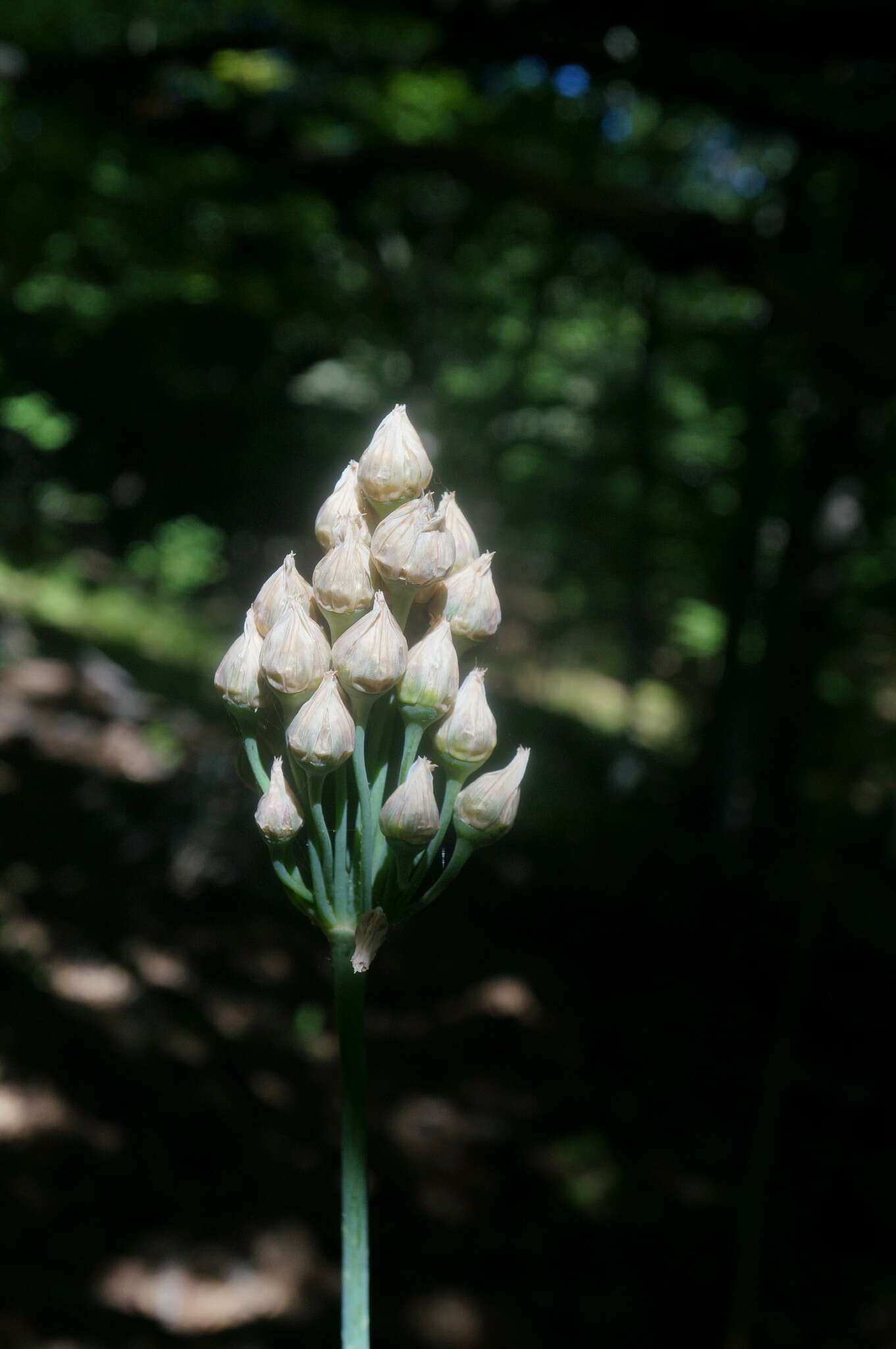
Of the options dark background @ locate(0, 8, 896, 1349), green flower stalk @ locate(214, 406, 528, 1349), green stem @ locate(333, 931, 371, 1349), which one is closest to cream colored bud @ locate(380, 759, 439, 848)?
green flower stalk @ locate(214, 406, 528, 1349)

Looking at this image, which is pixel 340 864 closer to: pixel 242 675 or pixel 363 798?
pixel 363 798

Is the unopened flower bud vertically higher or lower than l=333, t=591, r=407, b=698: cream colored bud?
higher

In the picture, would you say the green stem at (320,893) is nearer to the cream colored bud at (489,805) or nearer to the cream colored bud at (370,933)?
the cream colored bud at (370,933)

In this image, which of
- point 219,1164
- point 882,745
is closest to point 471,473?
point 219,1164

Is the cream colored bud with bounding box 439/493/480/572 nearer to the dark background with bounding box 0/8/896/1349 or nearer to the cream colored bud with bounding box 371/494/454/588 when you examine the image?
the cream colored bud with bounding box 371/494/454/588

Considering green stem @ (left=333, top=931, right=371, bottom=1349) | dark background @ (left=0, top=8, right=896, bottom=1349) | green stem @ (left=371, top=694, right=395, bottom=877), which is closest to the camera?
green stem @ (left=333, top=931, right=371, bottom=1349)

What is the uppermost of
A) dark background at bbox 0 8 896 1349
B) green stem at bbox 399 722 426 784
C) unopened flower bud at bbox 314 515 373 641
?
dark background at bbox 0 8 896 1349
